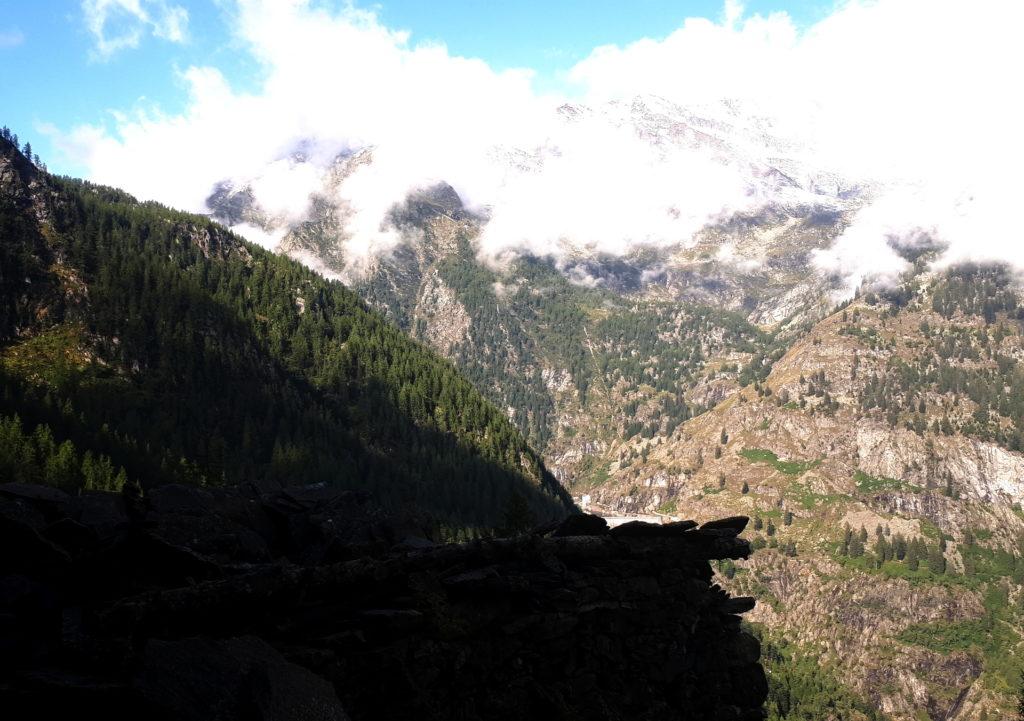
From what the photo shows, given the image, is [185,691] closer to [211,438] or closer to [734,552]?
[734,552]

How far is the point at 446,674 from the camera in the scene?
29109 millimetres

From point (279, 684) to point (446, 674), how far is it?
337 inches

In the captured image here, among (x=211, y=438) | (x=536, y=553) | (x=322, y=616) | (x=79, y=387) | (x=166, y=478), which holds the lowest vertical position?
(x=322, y=616)

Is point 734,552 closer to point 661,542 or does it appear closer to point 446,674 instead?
point 661,542

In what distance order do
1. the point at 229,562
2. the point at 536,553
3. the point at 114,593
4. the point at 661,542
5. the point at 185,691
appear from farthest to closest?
1. the point at 661,542
2. the point at 536,553
3. the point at 229,562
4. the point at 114,593
5. the point at 185,691

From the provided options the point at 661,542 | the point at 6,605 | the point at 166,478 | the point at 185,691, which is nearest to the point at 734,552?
the point at 661,542

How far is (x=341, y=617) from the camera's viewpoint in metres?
28.2

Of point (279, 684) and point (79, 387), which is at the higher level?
point (79, 387)

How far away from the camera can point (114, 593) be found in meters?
25.9

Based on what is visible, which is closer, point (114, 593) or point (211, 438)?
point (114, 593)

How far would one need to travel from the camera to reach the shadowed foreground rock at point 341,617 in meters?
21.6

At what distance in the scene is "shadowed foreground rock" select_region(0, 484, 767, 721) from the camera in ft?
71.0

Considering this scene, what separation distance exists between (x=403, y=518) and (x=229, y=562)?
655 inches

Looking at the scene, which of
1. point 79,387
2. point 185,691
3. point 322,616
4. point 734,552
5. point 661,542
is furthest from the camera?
point 79,387
